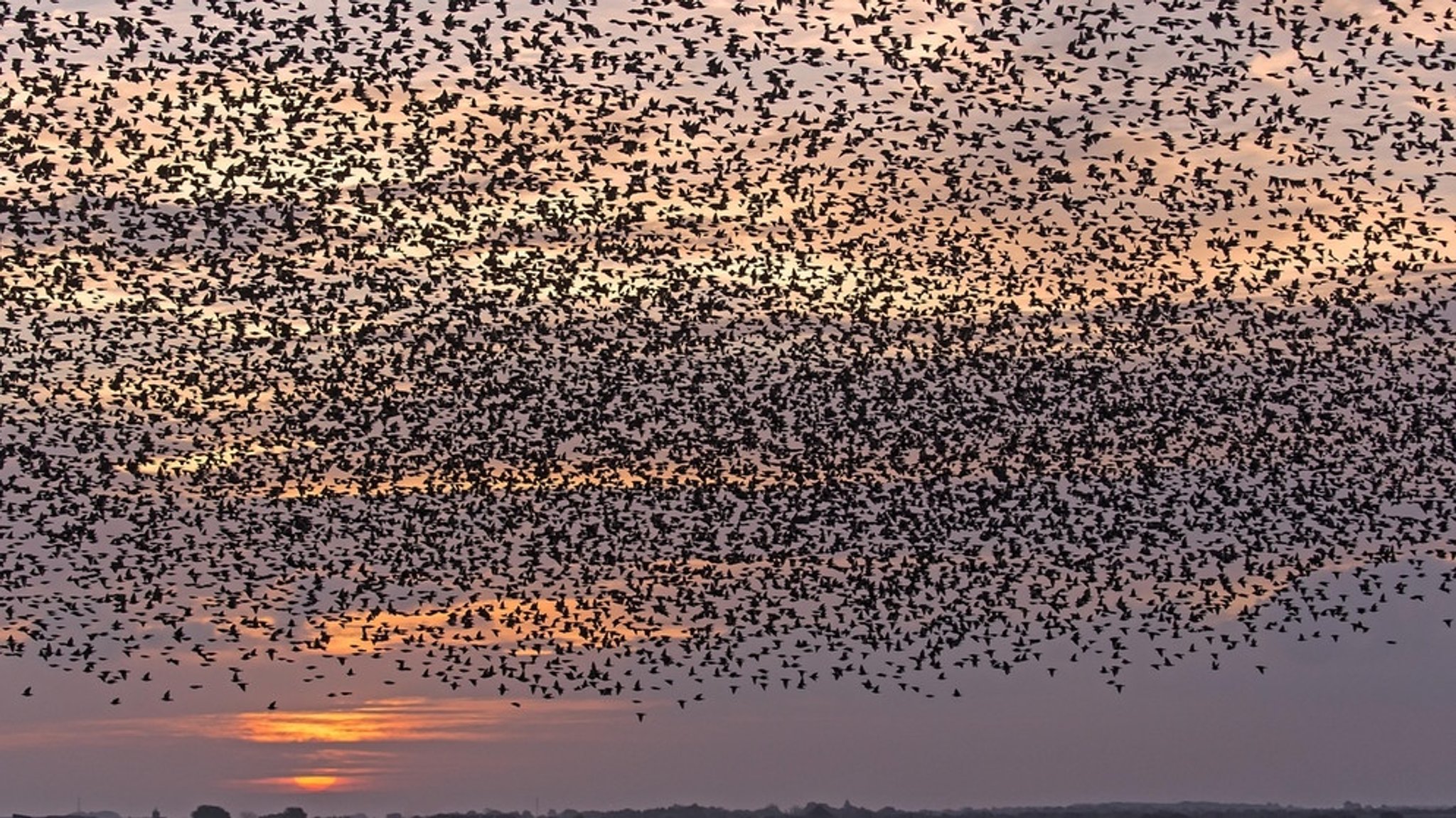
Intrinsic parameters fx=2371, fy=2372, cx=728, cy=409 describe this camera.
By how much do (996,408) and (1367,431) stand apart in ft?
29.9

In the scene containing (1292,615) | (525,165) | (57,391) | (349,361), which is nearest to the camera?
(525,165)

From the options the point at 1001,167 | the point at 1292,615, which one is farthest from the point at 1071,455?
the point at 1001,167

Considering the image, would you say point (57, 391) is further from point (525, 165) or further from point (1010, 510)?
A: point (1010, 510)

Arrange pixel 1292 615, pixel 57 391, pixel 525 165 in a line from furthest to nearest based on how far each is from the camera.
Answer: pixel 1292 615 → pixel 57 391 → pixel 525 165

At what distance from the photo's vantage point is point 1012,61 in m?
48.1

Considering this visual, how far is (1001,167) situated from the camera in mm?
50688

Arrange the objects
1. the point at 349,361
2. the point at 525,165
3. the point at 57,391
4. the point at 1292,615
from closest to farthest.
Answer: the point at 525,165 → the point at 57,391 → the point at 349,361 → the point at 1292,615

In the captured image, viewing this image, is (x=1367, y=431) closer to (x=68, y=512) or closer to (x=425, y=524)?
(x=425, y=524)

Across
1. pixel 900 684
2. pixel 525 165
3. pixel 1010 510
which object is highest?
pixel 525 165

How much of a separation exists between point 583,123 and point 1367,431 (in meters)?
21.6

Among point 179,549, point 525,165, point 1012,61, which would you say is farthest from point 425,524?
point 1012,61

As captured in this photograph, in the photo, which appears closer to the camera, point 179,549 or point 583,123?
point 583,123

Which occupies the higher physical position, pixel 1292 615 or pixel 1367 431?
pixel 1367 431

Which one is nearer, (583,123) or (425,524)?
(583,123)
